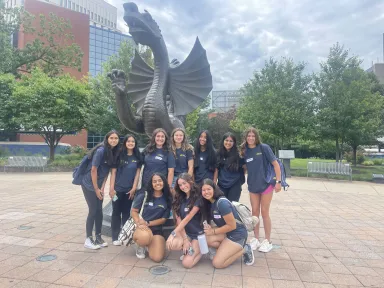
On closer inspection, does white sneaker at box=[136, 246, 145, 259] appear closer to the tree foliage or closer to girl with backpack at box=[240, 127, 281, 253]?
girl with backpack at box=[240, 127, 281, 253]

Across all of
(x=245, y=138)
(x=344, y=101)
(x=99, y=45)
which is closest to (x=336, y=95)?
(x=344, y=101)

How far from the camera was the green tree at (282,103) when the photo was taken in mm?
14750

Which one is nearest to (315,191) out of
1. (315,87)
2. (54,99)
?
(315,87)

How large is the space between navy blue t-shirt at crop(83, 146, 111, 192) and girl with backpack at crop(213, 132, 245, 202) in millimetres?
1431

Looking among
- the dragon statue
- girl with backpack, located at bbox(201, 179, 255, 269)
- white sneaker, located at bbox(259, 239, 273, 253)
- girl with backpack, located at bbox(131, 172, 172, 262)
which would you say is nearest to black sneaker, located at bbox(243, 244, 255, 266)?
girl with backpack, located at bbox(201, 179, 255, 269)

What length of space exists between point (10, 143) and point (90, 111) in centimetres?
1172

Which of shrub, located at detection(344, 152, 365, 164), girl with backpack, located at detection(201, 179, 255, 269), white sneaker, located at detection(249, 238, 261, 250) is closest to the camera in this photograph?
girl with backpack, located at detection(201, 179, 255, 269)

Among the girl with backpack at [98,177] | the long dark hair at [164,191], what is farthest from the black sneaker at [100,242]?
the long dark hair at [164,191]

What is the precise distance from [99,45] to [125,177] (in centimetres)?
4855

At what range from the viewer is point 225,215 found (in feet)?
9.89

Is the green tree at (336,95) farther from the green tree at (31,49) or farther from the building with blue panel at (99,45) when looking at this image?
the building with blue panel at (99,45)

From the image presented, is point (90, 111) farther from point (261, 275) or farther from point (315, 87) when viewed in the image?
point (261, 275)

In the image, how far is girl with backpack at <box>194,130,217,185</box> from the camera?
373 centimetres

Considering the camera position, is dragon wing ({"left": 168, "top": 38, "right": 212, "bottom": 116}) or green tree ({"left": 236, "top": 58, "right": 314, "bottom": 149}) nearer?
dragon wing ({"left": 168, "top": 38, "right": 212, "bottom": 116})
